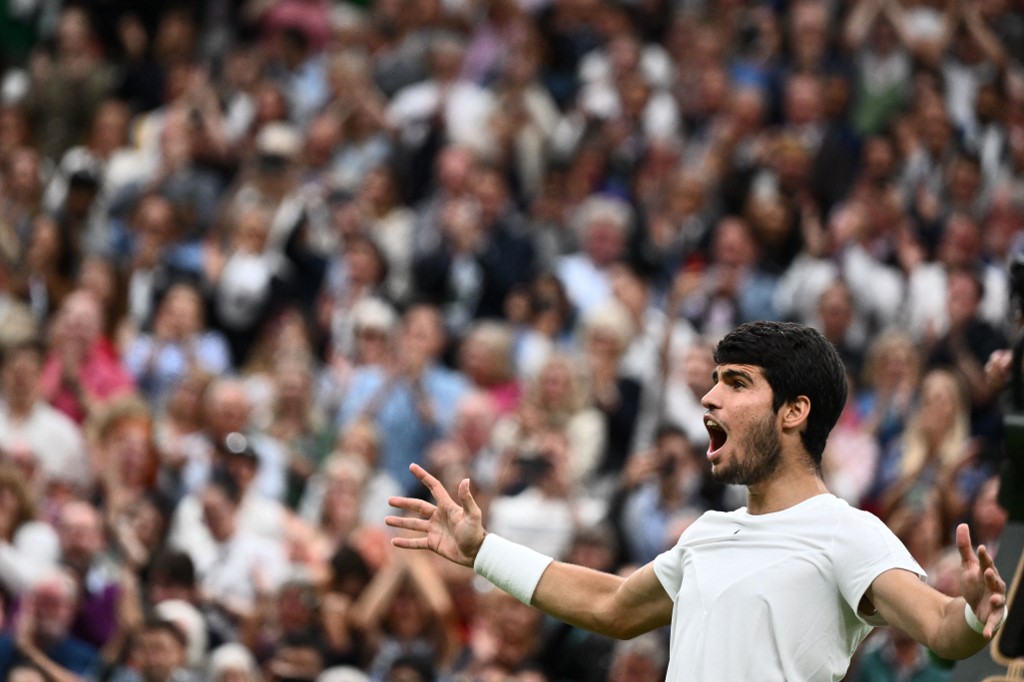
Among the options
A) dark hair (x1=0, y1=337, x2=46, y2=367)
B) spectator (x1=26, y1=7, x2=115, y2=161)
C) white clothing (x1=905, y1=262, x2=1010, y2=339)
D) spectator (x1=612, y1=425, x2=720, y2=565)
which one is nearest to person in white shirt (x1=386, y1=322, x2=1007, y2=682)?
spectator (x1=612, y1=425, x2=720, y2=565)

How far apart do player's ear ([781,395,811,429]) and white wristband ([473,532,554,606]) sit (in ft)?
2.69

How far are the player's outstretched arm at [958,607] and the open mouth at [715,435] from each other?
503mm

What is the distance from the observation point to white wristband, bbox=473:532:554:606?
458 centimetres

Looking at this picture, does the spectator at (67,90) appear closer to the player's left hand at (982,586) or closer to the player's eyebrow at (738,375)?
the player's eyebrow at (738,375)

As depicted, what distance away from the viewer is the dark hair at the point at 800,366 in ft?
13.5

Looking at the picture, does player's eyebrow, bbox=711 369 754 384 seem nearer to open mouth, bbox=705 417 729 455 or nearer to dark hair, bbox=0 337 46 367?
open mouth, bbox=705 417 729 455

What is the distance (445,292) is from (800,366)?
7256 millimetres

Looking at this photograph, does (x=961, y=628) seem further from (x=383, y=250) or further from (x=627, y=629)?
(x=383, y=250)

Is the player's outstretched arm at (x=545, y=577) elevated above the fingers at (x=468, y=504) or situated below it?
below

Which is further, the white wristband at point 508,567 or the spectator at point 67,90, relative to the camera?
the spectator at point 67,90

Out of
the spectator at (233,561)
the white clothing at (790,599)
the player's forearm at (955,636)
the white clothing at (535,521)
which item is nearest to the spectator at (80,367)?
the spectator at (233,561)

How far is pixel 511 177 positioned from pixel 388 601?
4.63 metres

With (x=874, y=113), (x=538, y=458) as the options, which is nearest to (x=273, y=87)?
(x=874, y=113)

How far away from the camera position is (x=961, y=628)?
3.61 m
